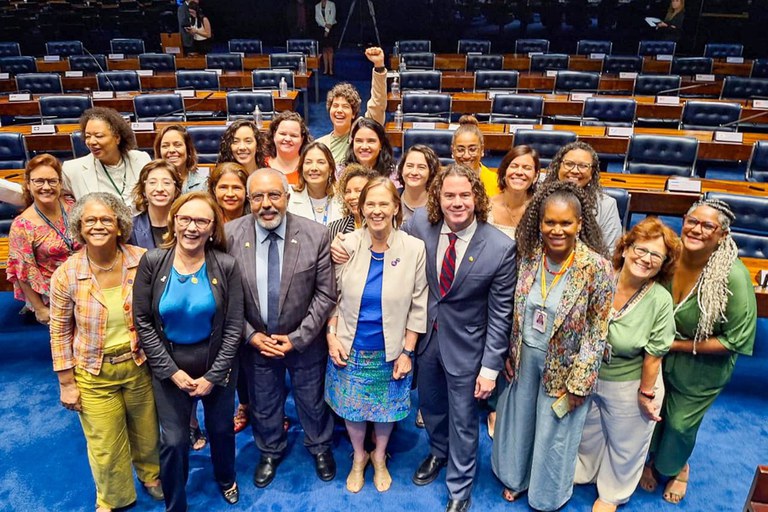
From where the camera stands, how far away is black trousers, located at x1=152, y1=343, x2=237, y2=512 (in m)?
2.43

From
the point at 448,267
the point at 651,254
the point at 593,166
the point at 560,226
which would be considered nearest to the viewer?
the point at 560,226

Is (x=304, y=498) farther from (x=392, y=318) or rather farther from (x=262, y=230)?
(x=262, y=230)

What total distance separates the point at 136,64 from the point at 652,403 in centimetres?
837

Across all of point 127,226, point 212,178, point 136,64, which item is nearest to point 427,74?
point 136,64

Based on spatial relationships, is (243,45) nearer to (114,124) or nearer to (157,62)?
(157,62)

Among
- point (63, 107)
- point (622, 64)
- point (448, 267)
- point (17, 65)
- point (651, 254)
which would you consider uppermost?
point (622, 64)

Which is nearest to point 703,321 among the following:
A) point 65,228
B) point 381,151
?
point 381,151

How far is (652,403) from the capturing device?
2492 millimetres

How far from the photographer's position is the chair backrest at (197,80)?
7516 mm

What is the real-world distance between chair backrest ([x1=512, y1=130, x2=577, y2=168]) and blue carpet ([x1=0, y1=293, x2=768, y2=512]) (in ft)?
8.00

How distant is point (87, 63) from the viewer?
845cm

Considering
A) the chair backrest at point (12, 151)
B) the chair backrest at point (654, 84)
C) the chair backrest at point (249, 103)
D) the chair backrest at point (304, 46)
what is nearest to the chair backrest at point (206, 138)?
the chair backrest at point (249, 103)

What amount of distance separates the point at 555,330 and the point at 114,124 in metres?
2.57

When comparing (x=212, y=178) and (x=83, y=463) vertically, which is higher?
(x=212, y=178)
